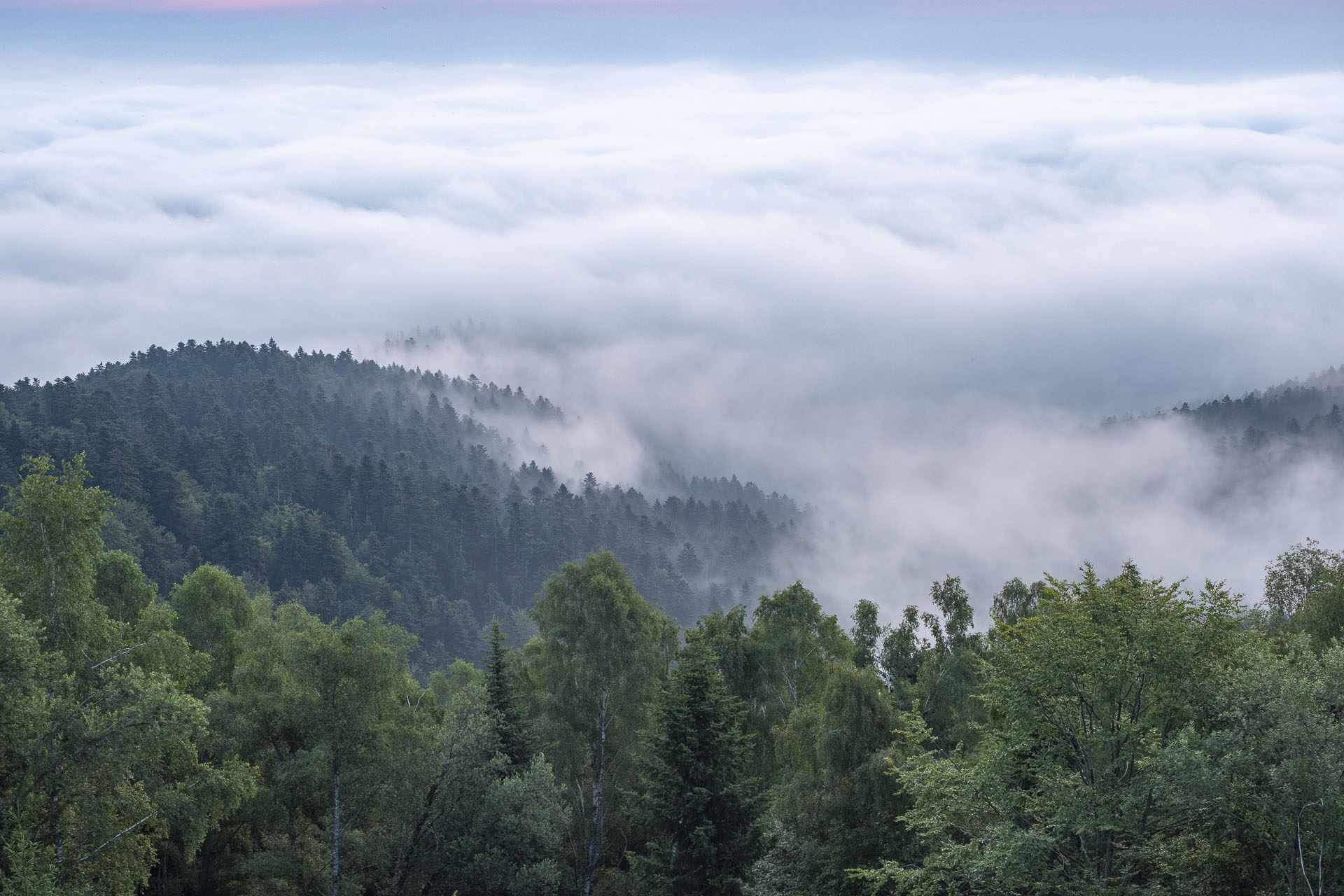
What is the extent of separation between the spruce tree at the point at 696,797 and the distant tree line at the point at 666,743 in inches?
3.8

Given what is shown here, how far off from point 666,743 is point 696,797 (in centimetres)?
201

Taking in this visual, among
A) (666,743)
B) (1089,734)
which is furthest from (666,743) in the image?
(1089,734)

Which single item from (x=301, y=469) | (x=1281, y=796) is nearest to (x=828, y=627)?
(x=1281, y=796)

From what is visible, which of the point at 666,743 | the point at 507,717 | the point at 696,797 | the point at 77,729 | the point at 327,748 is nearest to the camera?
the point at 77,729

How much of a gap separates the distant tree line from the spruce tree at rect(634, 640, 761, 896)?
0.32 feet

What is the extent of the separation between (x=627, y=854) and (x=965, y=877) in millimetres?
11804

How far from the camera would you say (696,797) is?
3450 centimetres

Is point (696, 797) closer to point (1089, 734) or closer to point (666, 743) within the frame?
point (666, 743)

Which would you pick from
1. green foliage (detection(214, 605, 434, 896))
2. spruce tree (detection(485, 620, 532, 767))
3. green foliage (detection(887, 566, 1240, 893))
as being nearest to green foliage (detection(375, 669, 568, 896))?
green foliage (detection(214, 605, 434, 896))

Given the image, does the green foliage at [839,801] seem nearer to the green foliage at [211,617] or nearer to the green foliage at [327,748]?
the green foliage at [327,748]

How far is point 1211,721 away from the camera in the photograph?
1008 inches

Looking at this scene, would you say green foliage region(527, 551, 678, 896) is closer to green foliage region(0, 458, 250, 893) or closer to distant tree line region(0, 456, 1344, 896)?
distant tree line region(0, 456, 1344, 896)

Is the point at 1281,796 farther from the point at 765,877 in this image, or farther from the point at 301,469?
the point at 301,469

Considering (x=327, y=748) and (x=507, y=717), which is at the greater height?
(x=507, y=717)
